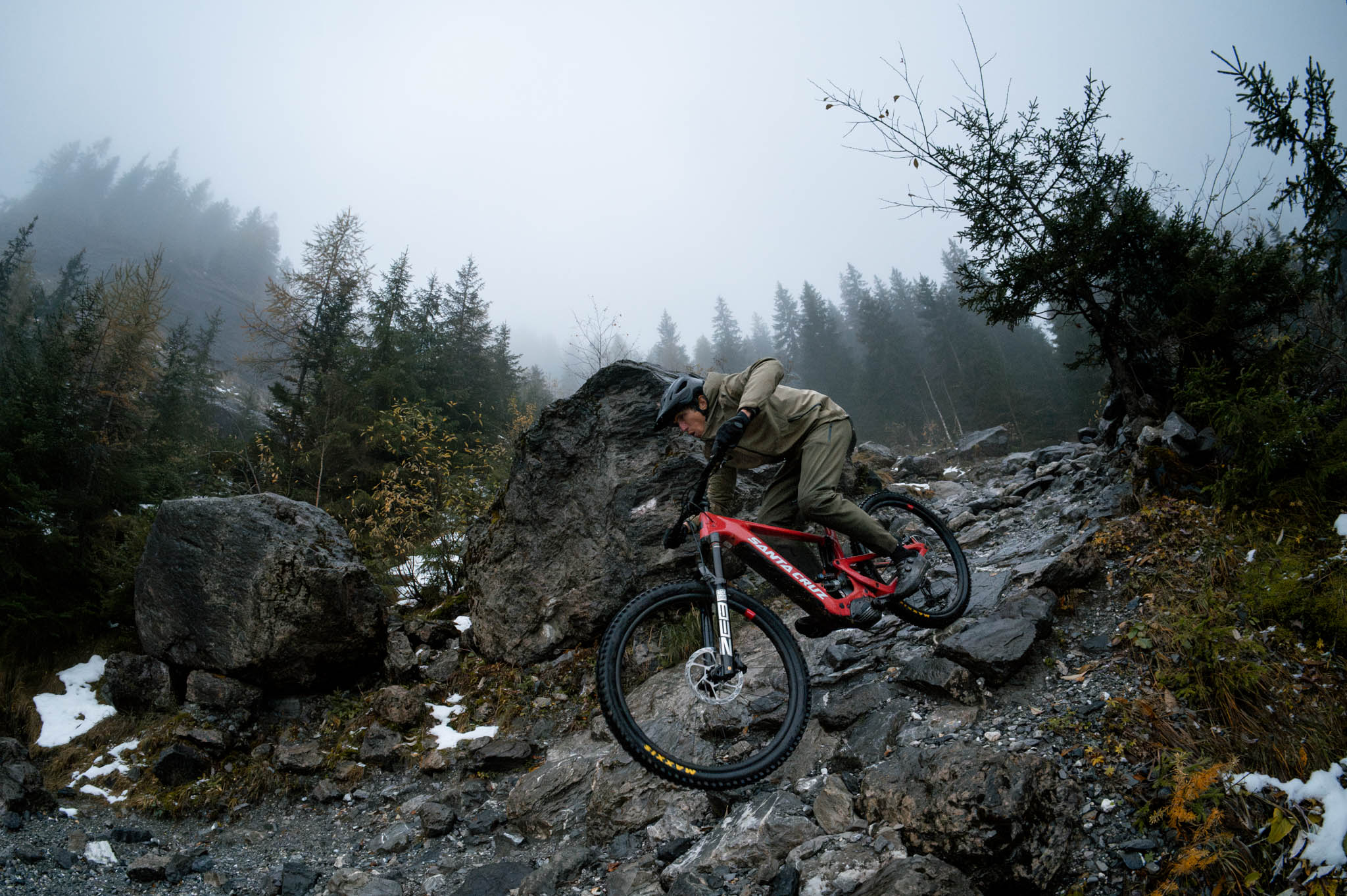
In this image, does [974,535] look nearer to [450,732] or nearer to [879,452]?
[450,732]

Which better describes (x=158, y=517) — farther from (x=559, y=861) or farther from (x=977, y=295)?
(x=977, y=295)

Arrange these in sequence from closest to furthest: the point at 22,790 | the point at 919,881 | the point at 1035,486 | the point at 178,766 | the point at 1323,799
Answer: the point at 1323,799
the point at 919,881
the point at 22,790
the point at 178,766
the point at 1035,486

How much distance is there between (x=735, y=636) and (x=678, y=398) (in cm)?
178

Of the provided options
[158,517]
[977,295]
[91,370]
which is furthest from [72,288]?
[977,295]

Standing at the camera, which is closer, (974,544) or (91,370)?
(974,544)

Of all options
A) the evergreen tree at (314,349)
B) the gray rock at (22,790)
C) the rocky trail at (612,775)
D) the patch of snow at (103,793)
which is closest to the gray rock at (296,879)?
the rocky trail at (612,775)

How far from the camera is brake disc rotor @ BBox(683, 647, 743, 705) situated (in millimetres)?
3328

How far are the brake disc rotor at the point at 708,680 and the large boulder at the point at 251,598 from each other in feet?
16.6

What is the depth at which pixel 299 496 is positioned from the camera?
12.9 metres

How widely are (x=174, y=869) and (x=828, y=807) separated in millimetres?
4827

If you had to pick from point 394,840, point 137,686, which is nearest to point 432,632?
point 394,840

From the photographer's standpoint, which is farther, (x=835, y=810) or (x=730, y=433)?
(x=730, y=433)

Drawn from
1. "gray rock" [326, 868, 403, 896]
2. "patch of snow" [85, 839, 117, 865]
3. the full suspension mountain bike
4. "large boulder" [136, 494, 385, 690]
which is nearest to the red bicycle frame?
the full suspension mountain bike

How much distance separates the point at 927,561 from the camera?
4449 mm
